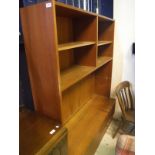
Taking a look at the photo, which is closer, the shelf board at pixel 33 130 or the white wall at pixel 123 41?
the shelf board at pixel 33 130

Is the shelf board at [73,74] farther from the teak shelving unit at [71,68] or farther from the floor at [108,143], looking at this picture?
the floor at [108,143]

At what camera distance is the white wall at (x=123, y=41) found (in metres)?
2.44

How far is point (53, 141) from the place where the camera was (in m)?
1.17

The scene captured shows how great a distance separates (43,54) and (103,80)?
5.24ft

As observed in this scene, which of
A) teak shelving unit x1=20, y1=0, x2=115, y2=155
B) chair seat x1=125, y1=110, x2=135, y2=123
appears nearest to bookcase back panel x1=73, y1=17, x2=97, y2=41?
teak shelving unit x1=20, y1=0, x2=115, y2=155

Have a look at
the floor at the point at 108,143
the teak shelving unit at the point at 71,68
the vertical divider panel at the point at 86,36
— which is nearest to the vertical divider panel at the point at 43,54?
the teak shelving unit at the point at 71,68

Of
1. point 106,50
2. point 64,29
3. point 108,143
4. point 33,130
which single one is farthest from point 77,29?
point 108,143

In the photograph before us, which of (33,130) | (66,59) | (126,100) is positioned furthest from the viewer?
(126,100)

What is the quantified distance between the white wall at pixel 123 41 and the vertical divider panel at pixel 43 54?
64.1 inches

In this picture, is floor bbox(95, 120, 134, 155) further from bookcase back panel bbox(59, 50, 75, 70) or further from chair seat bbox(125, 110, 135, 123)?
bookcase back panel bbox(59, 50, 75, 70)

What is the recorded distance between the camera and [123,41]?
2.56m

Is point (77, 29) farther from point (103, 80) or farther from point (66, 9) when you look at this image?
point (103, 80)

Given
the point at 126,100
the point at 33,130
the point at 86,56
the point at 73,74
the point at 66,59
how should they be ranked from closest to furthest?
1. the point at 33,130
2. the point at 73,74
3. the point at 66,59
4. the point at 86,56
5. the point at 126,100
